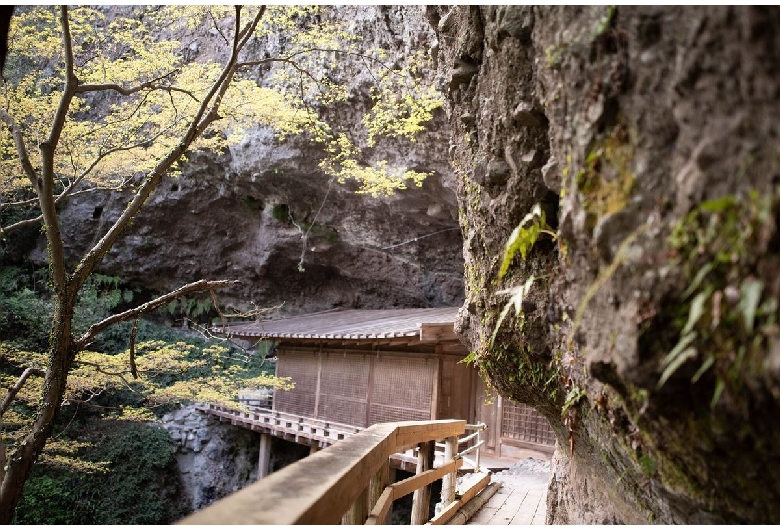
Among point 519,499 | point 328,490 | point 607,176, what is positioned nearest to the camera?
point 328,490

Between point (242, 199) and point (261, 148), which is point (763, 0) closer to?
point (261, 148)

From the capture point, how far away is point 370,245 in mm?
16781

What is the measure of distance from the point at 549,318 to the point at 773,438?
1403 mm

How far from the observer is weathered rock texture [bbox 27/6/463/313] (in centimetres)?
1391

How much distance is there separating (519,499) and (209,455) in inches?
454

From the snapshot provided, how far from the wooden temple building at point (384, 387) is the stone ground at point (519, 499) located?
51.7 inches

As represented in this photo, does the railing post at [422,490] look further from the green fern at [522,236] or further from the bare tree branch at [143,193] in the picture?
the bare tree branch at [143,193]

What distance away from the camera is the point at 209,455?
15312 mm

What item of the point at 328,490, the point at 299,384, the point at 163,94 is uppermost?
the point at 163,94

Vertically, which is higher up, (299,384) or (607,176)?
(607,176)

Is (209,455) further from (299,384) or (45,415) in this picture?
(45,415)

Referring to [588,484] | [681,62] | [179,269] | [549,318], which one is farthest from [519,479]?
[179,269]

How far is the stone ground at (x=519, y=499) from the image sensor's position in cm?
551

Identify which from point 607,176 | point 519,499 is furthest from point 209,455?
point 607,176
